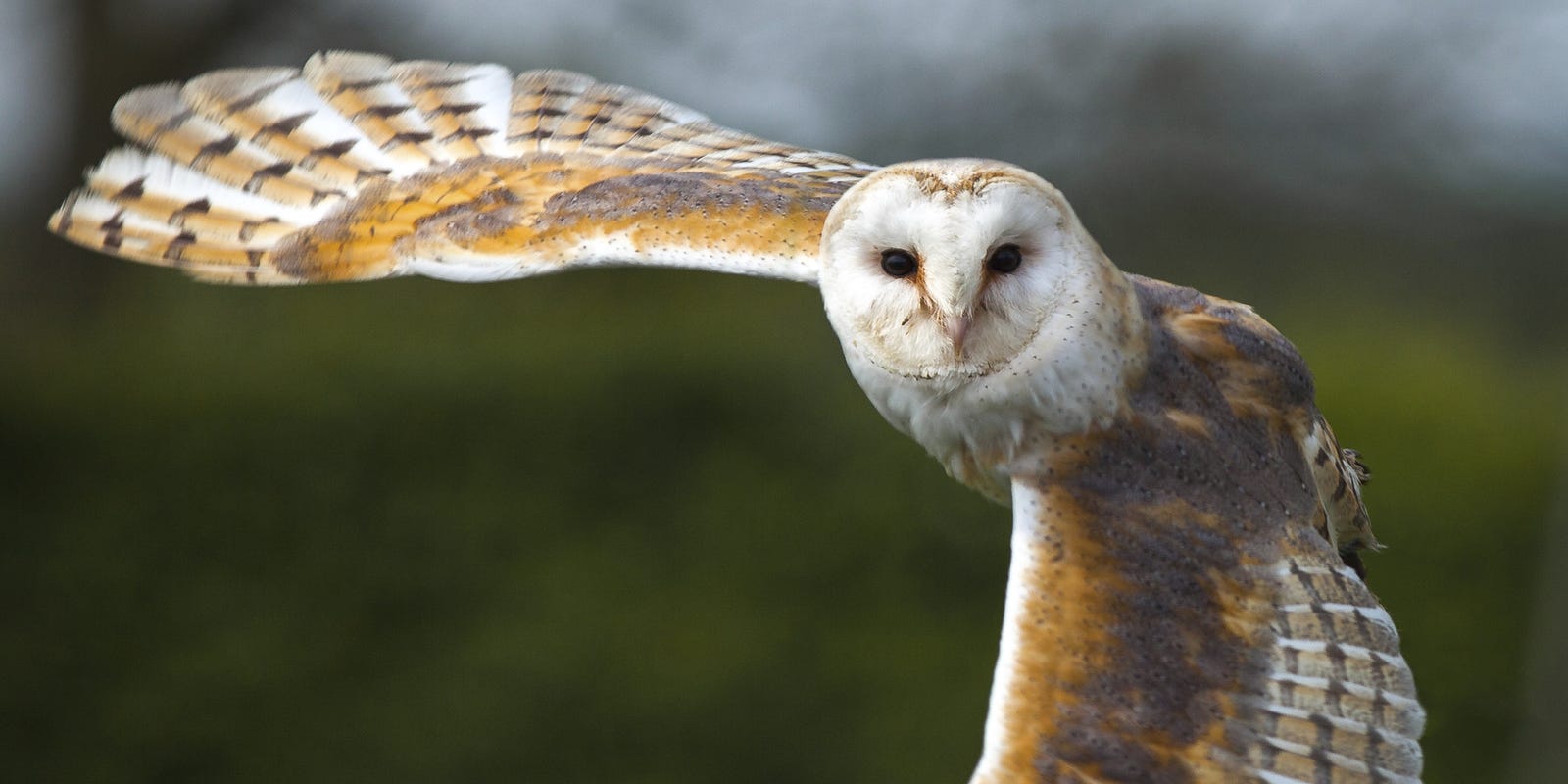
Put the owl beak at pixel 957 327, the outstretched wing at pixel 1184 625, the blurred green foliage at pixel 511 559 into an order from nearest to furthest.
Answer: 1. the outstretched wing at pixel 1184 625
2. the owl beak at pixel 957 327
3. the blurred green foliage at pixel 511 559

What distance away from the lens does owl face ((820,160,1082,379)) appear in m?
1.56

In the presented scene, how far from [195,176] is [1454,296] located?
189 inches

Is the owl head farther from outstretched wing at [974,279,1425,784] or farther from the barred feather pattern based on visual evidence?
the barred feather pattern

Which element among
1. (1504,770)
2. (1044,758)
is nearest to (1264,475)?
(1044,758)

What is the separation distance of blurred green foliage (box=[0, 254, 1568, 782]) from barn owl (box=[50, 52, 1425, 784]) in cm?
148

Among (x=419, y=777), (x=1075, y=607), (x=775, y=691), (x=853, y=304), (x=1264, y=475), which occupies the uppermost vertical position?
(x=853, y=304)

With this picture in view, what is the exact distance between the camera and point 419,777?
3529 millimetres

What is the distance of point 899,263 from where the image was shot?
64.4 inches

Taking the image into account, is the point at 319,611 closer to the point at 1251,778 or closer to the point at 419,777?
the point at 419,777

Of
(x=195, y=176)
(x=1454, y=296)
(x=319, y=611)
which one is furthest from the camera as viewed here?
(x=1454, y=296)

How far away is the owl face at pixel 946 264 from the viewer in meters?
1.56

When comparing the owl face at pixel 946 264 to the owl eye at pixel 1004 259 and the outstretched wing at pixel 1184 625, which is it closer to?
the owl eye at pixel 1004 259

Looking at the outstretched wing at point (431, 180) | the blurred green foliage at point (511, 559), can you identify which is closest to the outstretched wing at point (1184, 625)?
the outstretched wing at point (431, 180)

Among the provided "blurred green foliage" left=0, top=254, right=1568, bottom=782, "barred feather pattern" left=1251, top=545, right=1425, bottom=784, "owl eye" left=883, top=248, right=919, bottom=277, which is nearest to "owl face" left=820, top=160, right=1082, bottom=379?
"owl eye" left=883, top=248, right=919, bottom=277
